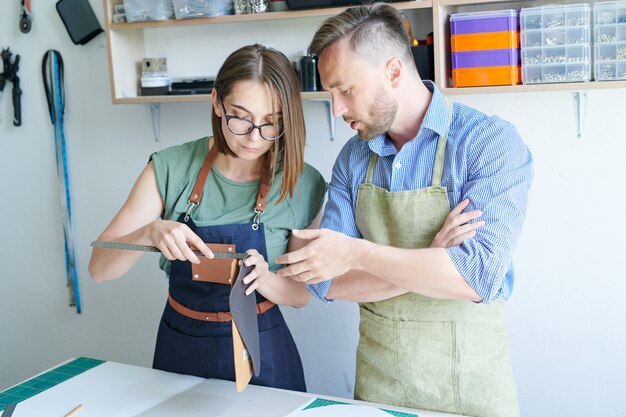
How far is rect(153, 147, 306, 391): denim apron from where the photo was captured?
2.10 m

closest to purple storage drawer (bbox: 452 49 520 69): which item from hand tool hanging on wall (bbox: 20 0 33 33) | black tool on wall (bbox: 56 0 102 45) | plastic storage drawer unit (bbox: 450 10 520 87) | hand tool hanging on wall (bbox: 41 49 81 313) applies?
plastic storage drawer unit (bbox: 450 10 520 87)

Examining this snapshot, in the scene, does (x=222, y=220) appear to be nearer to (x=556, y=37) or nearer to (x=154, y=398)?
(x=154, y=398)

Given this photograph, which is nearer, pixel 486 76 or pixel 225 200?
pixel 225 200

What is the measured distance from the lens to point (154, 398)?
76.1 inches

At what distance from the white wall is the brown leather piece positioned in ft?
3.09

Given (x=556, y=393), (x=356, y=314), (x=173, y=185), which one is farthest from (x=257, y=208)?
(x=556, y=393)

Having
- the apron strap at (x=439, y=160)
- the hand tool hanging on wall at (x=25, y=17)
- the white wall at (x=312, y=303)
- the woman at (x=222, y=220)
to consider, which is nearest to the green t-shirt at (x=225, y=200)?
the woman at (x=222, y=220)

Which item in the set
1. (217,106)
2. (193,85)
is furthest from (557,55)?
(193,85)

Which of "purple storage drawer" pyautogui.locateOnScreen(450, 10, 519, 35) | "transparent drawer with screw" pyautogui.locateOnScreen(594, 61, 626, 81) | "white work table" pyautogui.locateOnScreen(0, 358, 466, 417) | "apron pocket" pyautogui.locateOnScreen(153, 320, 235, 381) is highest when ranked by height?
"purple storage drawer" pyautogui.locateOnScreen(450, 10, 519, 35)

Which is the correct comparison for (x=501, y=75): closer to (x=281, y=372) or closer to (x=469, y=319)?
(x=469, y=319)

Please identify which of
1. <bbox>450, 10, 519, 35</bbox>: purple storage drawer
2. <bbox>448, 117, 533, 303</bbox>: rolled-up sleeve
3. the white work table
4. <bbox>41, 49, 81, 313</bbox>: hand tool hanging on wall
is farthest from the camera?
<bbox>41, 49, 81, 313</bbox>: hand tool hanging on wall

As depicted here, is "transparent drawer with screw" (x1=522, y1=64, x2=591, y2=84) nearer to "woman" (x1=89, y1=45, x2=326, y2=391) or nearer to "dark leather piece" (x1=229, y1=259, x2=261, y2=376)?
"woman" (x1=89, y1=45, x2=326, y2=391)

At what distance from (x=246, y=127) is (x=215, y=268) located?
40cm

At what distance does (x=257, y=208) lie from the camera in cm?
212
